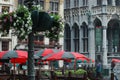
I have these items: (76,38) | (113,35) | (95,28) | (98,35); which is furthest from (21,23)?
(76,38)

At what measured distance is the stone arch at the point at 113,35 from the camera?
53.6 m

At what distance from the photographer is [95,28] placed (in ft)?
174

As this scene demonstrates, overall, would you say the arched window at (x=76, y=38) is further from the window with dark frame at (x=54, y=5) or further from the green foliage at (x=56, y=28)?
the green foliage at (x=56, y=28)

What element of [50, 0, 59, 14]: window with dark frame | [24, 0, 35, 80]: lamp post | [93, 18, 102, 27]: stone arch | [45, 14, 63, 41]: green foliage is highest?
[50, 0, 59, 14]: window with dark frame

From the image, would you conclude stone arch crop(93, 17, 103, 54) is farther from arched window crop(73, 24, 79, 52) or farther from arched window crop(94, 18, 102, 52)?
arched window crop(73, 24, 79, 52)

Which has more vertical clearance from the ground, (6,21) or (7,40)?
(7,40)

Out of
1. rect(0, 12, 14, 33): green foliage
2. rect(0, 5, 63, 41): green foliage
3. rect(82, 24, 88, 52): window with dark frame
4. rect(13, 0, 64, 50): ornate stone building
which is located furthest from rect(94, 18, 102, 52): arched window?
rect(0, 12, 14, 33): green foliage

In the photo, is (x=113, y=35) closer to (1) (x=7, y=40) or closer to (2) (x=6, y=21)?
(1) (x=7, y=40)

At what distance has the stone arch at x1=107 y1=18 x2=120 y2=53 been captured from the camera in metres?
53.6

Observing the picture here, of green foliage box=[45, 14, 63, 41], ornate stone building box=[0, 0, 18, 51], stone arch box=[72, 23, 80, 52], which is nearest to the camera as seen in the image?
green foliage box=[45, 14, 63, 41]

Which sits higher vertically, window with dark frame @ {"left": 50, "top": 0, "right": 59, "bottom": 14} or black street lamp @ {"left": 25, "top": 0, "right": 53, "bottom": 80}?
window with dark frame @ {"left": 50, "top": 0, "right": 59, "bottom": 14}

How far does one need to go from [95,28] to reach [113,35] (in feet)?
10.5

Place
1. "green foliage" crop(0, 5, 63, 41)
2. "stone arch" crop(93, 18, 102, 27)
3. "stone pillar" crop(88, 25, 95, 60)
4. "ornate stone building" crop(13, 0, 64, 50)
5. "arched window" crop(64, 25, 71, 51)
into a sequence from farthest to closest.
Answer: "arched window" crop(64, 25, 71, 51) < "stone pillar" crop(88, 25, 95, 60) < "stone arch" crop(93, 18, 102, 27) < "ornate stone building" crop(13, 0, 64, 50) < "green foliage" crop(0, 5, 63, 41)

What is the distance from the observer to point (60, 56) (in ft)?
91.2
